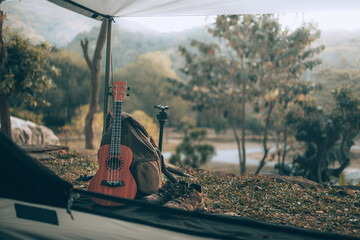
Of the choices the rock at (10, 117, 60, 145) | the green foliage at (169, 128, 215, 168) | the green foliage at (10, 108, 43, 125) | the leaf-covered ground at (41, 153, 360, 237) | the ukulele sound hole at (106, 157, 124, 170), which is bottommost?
the green foliage at (169, 128, 215, 168)

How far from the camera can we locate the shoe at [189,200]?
177 cm

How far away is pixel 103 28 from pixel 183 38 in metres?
16.3

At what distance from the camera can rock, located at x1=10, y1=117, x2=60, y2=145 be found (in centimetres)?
645

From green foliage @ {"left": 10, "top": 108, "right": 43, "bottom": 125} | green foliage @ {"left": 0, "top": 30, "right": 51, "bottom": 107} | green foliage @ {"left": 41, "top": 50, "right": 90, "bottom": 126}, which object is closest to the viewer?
green foliage @ {"left": 0, "top": 30, "right": 51, "bottom": 107}

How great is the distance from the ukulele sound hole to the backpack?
151 mm

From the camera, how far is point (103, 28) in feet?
20.0

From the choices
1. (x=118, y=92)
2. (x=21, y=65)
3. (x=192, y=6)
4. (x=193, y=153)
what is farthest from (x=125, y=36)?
(x=118, y=92)

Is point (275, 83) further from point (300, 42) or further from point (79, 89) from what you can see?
point (79, 89)

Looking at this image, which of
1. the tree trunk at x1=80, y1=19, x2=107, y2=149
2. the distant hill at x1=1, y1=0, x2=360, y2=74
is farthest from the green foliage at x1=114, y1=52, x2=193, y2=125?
the tree trunk at x1=80, y1=19, x2=107, y2=149

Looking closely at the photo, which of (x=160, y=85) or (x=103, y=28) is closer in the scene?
(x=103, y=28)

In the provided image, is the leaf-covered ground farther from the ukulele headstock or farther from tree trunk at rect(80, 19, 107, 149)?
tree trunk at rect(80, 19, 107, 149)

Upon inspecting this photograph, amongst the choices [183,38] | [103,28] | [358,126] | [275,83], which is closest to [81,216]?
[103,28]

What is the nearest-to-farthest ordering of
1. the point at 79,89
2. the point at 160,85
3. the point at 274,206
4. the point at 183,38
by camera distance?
1. the point at 274,206
2. the point at 79,89
3. the point at 160,85
4. the point at 183,38

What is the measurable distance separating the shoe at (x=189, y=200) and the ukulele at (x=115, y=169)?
0.92 ft
